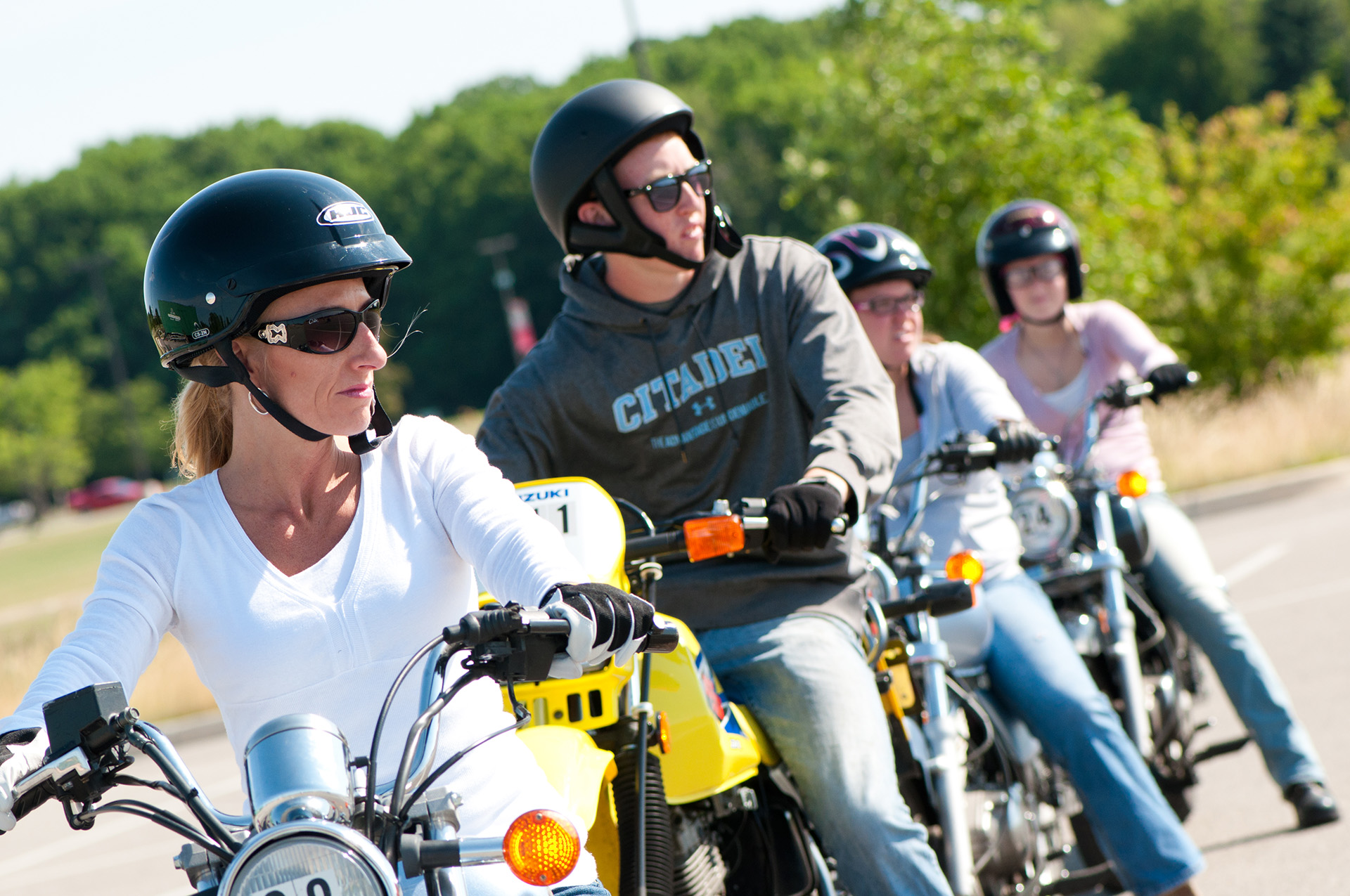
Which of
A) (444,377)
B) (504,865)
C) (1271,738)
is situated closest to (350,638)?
(504,865)

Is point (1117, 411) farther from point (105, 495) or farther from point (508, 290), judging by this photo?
point (105, 495)

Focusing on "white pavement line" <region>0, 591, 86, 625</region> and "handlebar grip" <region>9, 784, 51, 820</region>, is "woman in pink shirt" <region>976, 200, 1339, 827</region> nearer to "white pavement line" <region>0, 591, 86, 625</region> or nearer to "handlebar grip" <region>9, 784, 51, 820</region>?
"handlebar grip" <region>9, 784, 51, 820</region>

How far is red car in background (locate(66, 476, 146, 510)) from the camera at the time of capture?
74.2m

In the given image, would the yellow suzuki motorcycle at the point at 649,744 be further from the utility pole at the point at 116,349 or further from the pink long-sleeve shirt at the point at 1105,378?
the utility pole at the point at 116,349

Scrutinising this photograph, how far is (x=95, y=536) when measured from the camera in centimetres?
5081

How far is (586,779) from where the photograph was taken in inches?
101

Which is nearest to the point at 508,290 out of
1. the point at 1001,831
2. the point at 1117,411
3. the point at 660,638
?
the point at 1117,411

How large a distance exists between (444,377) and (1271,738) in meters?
79.0

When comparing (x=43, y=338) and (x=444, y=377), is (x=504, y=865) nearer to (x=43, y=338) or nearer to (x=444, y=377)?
(x=444, y=377)

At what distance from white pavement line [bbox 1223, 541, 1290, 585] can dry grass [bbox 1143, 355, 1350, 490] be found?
3127 mm

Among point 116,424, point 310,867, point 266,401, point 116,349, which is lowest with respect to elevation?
point 310,867

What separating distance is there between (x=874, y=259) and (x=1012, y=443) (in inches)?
36.9

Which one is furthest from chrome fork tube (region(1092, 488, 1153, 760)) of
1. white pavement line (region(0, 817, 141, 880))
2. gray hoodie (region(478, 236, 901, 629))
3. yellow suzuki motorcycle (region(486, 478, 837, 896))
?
white pavement line (region(0, 817, 141, 880))

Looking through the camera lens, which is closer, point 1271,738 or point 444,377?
point 1271,738
